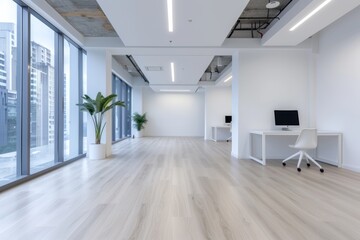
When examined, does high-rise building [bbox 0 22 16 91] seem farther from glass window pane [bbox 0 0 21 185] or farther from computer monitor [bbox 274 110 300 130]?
computer monitor [bbox 274 110 300 130]

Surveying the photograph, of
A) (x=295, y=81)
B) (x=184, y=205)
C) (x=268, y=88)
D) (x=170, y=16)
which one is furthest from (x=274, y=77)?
(x=184, y=205)

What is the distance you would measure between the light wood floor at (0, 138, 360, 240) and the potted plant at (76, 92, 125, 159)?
1321 millimetres

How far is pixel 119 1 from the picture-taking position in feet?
12.1

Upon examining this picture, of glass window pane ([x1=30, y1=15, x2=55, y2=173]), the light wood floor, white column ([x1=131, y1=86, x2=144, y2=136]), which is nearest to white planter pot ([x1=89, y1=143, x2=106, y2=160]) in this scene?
glass window pane ([x1=30, y1=15, x2=55, y2=173])

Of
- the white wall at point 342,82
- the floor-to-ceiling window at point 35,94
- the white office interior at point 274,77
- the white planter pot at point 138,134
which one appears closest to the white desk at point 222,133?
the white planter pot at point 138,134

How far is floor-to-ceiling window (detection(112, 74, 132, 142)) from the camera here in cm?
1004

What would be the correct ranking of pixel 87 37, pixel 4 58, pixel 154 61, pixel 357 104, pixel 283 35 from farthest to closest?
pixel 154 61 < pixel 87 37 < pixel 283 35 < pixel 357 104 < pixel 4 58

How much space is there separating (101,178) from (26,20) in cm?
302

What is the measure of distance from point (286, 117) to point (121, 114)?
26.0 ft

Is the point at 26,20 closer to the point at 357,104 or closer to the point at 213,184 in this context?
the point at 213,184

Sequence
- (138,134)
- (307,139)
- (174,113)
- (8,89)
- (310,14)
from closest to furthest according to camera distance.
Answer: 1. (8,89)
2. (310,14)
3. (307,139)
4. (138,134)
5. (174,113)

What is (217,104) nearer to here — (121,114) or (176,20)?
(121,114)

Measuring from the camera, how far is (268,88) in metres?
6.09

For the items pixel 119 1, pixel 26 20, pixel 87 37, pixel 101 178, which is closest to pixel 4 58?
pixel 26 20
